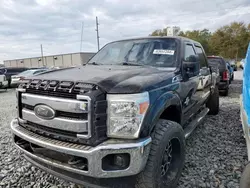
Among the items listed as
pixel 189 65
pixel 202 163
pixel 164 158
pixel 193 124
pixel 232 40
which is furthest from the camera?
pixel 232 40

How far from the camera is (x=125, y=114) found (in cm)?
194

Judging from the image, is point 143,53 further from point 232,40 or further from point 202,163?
point 232,40

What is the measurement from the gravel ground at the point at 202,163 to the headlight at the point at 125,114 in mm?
1225

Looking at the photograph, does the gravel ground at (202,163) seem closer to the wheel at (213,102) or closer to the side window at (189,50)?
the wheel at (213,102)

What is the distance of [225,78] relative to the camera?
8.54 metres

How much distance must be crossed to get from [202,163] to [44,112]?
2393 millimetres

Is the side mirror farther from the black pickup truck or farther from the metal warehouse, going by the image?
the metal warehouse

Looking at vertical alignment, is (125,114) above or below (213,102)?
above

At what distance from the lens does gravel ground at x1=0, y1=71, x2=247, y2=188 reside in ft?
9.00

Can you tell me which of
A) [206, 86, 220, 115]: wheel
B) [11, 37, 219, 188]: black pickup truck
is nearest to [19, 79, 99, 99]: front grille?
[11, 37, 219, 188]: black pickup truck

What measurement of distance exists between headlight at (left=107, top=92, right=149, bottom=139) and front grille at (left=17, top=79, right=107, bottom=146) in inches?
2.9

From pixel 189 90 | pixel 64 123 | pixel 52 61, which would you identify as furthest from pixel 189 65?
pixel 52 61

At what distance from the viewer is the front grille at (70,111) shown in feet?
6.34

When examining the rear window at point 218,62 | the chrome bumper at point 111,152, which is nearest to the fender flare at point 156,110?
the chrome bumper at point 111,152
